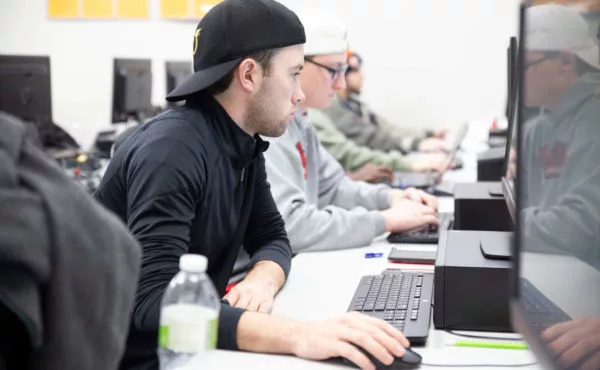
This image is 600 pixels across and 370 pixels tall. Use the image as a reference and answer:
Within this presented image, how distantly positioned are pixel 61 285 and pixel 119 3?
5.78 m

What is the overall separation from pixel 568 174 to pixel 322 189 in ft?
5.32

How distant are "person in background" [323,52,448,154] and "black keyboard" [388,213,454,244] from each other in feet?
8.80

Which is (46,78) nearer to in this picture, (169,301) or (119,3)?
(119,3)

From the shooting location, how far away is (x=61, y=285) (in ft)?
2.31

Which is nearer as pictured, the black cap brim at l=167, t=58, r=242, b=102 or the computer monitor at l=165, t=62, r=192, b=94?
the black cap brim at l=167, t=58, r=242, b=102

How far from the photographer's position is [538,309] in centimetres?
97

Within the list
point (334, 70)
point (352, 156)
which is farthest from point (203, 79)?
point (352, 156)

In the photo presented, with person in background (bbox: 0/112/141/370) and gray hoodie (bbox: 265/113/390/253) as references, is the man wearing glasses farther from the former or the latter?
person in background (bbox: 0/112/141/370)

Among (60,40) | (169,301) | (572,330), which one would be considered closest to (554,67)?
(572,330)

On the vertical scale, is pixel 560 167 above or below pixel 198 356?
above

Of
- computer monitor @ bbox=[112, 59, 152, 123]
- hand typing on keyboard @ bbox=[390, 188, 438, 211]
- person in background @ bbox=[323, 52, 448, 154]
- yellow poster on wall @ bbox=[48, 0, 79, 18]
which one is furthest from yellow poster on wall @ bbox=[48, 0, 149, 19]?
hand typing on keyboard @ bbox=[390, 188, 438, 211]

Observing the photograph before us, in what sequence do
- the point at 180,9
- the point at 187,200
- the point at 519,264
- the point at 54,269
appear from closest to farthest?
the point at 54,269 < the point at 519,264 < the point at 187,200 < the point at 180,9

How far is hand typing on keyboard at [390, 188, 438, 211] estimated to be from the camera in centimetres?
248

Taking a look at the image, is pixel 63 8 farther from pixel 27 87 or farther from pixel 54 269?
pixel 54 269
